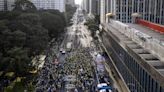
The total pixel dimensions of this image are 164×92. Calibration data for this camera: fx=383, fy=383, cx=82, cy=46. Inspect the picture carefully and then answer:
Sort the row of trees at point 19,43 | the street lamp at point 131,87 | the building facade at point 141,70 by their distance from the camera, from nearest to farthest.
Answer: the building facade at point 141,70, the street lamp at point 131,87, the row of trees at point 19,43

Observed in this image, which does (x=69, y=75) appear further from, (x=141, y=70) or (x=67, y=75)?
(x=141, y=70)

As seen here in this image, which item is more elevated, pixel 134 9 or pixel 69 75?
pixel 134 9

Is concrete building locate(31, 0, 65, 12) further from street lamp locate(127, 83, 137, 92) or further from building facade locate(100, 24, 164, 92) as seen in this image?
street lamp locate(127, 83, 137, 92)

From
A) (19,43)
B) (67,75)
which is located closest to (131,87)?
(67,75)

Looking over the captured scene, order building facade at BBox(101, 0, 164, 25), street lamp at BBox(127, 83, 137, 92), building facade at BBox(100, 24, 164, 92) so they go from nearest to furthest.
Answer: building facade at BBox(100, 24, 164, 92) → street lamp at BBox(127, 83, 137, 92) → building facade at BBox(101, 0, 164, 25)

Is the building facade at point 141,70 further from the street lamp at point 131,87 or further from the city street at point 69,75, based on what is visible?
the city street at point 69,75

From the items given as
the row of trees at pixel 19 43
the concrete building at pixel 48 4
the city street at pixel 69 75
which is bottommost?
the city street at pixel 69 75

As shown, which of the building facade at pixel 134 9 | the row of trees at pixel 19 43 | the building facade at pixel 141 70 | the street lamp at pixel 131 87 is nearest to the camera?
the building facade at pixel 141 70

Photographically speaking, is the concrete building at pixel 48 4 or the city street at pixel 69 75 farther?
the concrete building at pixel 48 4

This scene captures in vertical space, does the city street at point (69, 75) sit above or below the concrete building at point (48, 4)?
below

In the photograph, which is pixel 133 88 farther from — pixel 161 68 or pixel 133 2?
pixel 133 2

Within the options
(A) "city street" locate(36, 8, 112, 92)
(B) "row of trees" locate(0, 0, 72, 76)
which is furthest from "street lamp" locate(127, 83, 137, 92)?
(B) "row of trees" locate(0, 0, 72, 76)

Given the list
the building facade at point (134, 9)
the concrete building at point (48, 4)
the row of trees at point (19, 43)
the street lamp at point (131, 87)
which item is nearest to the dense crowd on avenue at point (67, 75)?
the row of trees at point (19, 43)
